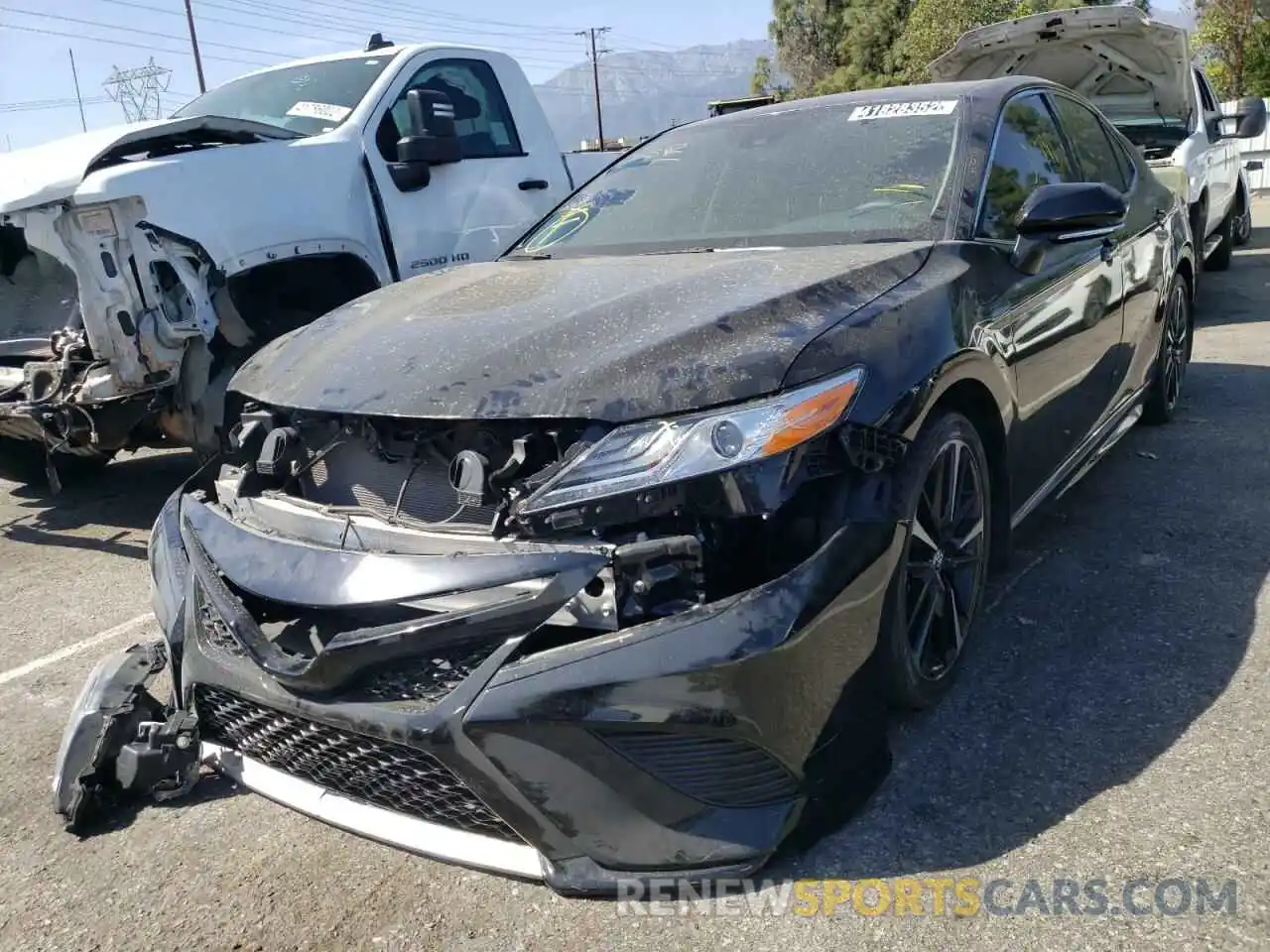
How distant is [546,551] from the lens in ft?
6.91

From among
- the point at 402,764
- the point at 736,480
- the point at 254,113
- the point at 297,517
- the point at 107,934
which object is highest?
the point at 254,113

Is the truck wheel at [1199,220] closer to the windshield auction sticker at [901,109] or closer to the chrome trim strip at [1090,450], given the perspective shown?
the chrome trim strip at [1090,450]

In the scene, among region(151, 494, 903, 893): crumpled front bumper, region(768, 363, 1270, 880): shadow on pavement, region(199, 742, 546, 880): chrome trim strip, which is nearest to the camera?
region(151, 494, 903, 893): crumpled front bumper

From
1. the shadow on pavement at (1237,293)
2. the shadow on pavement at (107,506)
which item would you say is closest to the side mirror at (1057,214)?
the shadow on pavement at (107,506)

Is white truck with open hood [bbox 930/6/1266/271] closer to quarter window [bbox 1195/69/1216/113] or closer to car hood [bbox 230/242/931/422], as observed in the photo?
quarter window [bbox 1195/69/1216/113]

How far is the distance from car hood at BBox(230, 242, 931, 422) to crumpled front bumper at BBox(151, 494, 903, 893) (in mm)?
370

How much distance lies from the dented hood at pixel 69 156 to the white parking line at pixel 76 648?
5.59 feet

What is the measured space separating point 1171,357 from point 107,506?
5517mm

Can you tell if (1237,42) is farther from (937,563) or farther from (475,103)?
(937,563)

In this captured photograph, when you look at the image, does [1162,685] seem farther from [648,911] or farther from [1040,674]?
[648,911]

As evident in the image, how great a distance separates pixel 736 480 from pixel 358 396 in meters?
0.93

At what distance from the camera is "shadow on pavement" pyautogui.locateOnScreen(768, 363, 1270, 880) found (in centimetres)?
241

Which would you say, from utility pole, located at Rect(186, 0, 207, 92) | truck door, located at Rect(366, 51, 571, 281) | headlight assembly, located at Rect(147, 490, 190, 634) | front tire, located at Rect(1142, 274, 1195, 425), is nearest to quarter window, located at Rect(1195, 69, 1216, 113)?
front tire, located at Rect(1142, 274, 1195, 425)

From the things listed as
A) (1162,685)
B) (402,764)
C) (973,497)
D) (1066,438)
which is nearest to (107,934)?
(402,764)
